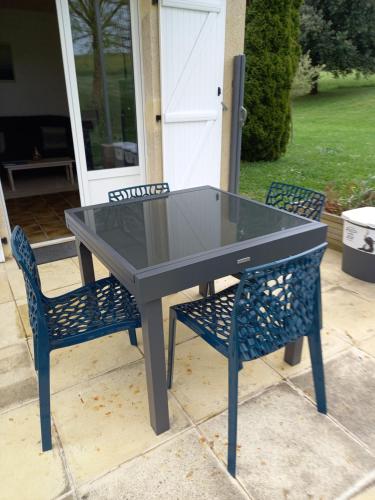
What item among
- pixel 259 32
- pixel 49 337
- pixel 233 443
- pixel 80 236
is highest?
pixel 259 32

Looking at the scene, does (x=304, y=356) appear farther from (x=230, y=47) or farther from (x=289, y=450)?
(x=230, y=47)

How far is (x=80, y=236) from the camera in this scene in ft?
6.04

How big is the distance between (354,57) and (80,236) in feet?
55.1

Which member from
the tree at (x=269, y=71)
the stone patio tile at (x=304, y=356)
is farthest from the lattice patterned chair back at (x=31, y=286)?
the tree at (x=269, y=71)

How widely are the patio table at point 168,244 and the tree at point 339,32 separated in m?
14.7

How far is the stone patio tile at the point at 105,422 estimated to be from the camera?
1.52 metres

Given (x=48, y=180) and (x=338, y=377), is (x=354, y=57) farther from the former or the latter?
(x=338, y=377)

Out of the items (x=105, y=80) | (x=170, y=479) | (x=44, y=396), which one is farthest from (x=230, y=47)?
(x=170, y=479)

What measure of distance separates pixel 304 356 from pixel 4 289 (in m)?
2.30

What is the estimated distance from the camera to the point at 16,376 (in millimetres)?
1994

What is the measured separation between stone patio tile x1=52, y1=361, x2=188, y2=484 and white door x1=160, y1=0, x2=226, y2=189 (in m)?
2.40

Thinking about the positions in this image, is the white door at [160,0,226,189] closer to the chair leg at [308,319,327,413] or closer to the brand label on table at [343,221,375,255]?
the brand label on table at [343,221,375,255]

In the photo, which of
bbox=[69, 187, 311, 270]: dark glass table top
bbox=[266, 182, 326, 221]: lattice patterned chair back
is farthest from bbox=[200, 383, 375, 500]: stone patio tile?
bbox=[266, 182, 326, 221]: lattice patterned chair back

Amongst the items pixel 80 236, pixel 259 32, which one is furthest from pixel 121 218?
pixel 259 32
